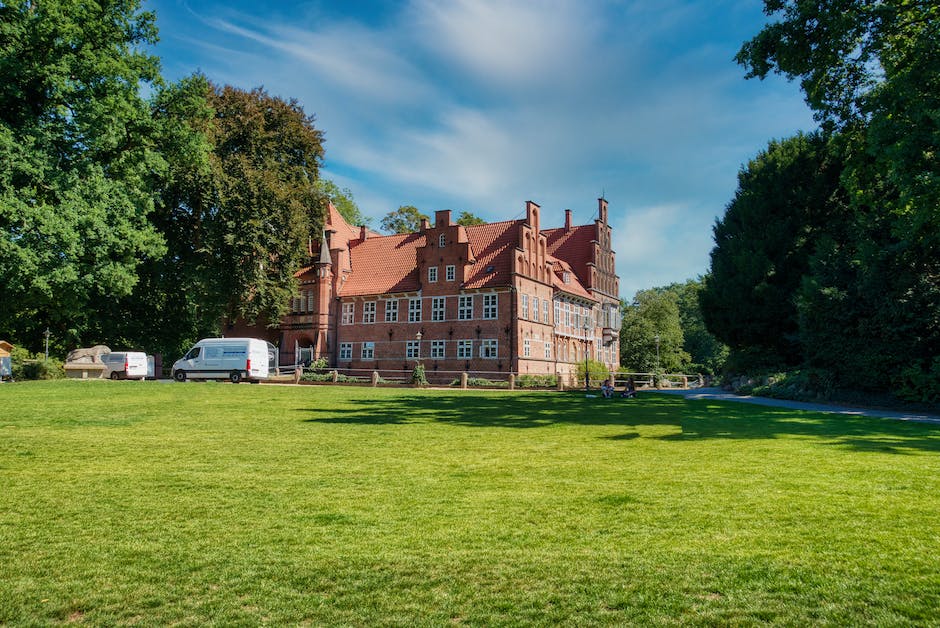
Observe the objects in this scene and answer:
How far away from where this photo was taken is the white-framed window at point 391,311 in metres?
48.2

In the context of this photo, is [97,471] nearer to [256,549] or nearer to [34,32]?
[256,549]

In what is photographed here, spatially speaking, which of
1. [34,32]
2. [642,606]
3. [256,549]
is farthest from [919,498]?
[34,32]

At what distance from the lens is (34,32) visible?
24.2 meters

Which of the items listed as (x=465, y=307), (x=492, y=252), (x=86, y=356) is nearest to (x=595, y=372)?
(x=465, y=307)

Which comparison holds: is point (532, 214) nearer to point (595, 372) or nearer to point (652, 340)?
point (595, 372)

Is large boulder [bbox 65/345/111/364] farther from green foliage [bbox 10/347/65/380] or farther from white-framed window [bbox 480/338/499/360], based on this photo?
white-framed window [bbox 480/338/499/360]

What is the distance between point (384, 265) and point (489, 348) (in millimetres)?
12422

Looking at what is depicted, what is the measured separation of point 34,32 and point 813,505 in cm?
2983

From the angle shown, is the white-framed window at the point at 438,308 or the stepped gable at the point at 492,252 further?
the white-framed window at the point at 438,308

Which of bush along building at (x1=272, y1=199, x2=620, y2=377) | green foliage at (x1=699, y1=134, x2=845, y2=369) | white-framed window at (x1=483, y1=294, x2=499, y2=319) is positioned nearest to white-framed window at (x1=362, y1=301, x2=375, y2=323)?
bush along building at (x1=272, y1=199, x2=620, y2=377)

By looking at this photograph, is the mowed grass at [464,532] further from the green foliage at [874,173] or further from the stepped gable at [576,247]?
the stepped gable at [576,247]

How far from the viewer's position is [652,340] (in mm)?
64625

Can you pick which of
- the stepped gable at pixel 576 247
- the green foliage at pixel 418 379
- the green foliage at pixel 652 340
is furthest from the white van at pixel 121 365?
the green foliage at pixel 652 340

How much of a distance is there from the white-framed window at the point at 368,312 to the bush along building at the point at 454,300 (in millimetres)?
100
